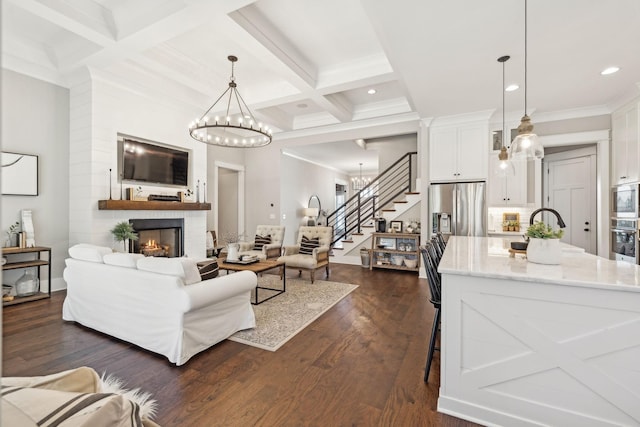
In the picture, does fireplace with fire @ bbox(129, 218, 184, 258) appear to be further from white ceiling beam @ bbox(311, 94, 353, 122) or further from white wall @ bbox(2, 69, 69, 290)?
white ceiling beam @ bbox(311, 94, 353, 122)

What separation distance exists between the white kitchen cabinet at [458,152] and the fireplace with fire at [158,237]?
183 inches

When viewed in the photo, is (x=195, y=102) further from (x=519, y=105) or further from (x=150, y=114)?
(x=519, y=105)

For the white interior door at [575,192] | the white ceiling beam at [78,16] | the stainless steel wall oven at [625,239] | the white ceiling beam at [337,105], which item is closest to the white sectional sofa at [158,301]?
the white ceiling beam at [78,16]

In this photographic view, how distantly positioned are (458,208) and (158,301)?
4.56 m

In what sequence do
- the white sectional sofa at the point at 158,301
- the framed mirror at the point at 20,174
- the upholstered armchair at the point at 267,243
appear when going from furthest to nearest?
the upholstered armchair at the point at 267,243, the framed mirror at the point at 20,174, the white sectional sofa at the point at 158,301

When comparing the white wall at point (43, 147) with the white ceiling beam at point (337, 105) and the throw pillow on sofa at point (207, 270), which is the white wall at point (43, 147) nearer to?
the throw pillow on sofa at point (207, 270)

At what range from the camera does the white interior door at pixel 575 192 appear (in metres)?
5.43

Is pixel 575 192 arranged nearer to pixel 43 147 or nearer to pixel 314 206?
pixel 314 206

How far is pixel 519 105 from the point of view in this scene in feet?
15.6

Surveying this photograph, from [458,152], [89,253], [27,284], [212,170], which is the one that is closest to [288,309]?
[89,253]

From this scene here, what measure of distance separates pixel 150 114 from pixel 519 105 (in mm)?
5799

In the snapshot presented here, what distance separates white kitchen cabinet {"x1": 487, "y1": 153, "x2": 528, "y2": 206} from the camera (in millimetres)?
5148

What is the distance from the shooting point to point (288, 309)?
379cm

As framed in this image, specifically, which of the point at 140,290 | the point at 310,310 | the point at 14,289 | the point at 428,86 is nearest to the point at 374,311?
the point at 310,310
